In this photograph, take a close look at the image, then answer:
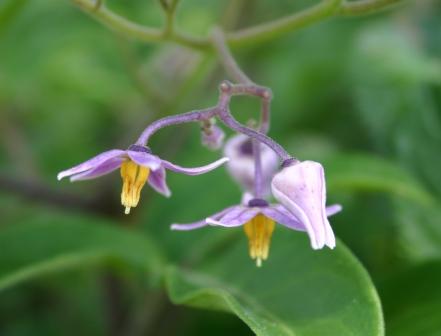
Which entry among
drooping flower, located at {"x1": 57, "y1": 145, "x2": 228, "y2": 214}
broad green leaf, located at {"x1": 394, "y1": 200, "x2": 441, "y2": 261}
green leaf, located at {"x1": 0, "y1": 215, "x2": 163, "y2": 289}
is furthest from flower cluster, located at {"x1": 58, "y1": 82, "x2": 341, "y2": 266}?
broad green leaf, located at {"x1": 394, "y1": 200, "x2": 441, "y2": 261}

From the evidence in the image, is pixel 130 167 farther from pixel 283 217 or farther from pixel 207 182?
pixel 207 182

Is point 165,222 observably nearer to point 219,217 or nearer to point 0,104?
point 219,217

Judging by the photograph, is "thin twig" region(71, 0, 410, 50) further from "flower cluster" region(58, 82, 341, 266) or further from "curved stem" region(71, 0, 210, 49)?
"flower cluster" region(58, 82, 341, 266)

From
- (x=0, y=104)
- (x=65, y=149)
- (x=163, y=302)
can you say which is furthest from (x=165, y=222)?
(x=0, y=104)

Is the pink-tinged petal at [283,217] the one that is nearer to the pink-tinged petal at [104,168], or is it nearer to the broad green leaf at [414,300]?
the pink-tinged petal at [104,168]

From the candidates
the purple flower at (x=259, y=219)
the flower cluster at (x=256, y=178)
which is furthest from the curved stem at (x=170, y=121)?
the purple flower at (x=259, y=219)

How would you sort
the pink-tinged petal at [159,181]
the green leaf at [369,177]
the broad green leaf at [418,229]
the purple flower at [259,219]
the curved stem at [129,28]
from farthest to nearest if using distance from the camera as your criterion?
the broad green leaf at [418,229] < the green leaf at [369,177] < the curved stem at [129,28] < the pink-tinged petal at [159,181] < the purple flower at [259,219]
